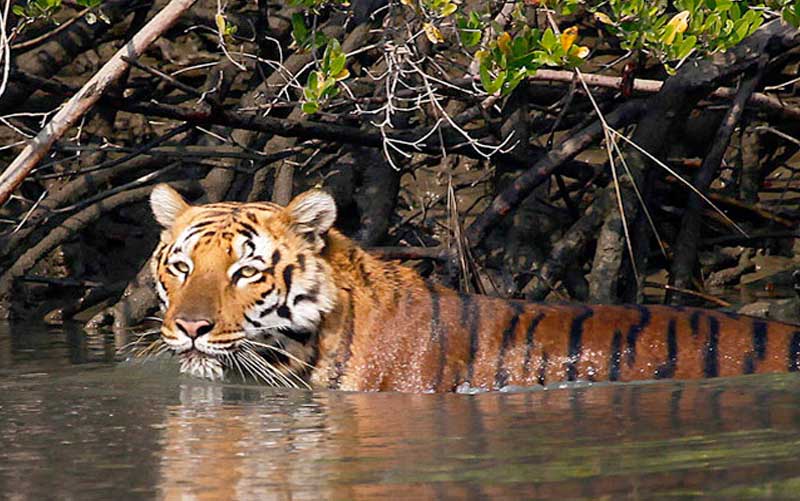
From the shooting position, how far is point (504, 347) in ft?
22.1

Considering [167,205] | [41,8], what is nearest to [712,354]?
[167,205]

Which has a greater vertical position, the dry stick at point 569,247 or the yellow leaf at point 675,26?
the yellow leaf at point 675,26

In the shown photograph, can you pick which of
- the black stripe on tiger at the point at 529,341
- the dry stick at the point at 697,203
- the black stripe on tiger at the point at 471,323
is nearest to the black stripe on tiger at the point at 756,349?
the black stripe on tiger at the point at 529,341

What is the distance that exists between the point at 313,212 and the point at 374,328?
1.72ft

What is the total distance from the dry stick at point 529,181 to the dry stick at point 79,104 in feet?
7.48

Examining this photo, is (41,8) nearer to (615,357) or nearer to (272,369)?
(272,369)

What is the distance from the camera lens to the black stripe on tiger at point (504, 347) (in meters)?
6.69

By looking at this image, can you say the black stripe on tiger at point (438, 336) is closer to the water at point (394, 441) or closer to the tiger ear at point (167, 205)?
the water at point (394, 441)

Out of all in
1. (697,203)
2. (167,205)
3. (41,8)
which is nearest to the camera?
(41,8)

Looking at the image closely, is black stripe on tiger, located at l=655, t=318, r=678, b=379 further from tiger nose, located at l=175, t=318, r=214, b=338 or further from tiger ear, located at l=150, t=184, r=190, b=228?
tiger ear, located at l=150, t=184, r=190, b=228

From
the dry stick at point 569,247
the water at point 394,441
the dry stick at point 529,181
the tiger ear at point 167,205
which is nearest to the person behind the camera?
the water at point 394,441

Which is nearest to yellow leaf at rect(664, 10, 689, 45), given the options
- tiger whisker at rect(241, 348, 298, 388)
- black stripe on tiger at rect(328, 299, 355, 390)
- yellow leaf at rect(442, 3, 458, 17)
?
yellow leaf at rect(442, 3, 458, 17)

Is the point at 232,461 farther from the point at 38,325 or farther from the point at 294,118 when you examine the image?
the point at 38,325

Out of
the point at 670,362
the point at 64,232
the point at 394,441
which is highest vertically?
the point at 64,232
